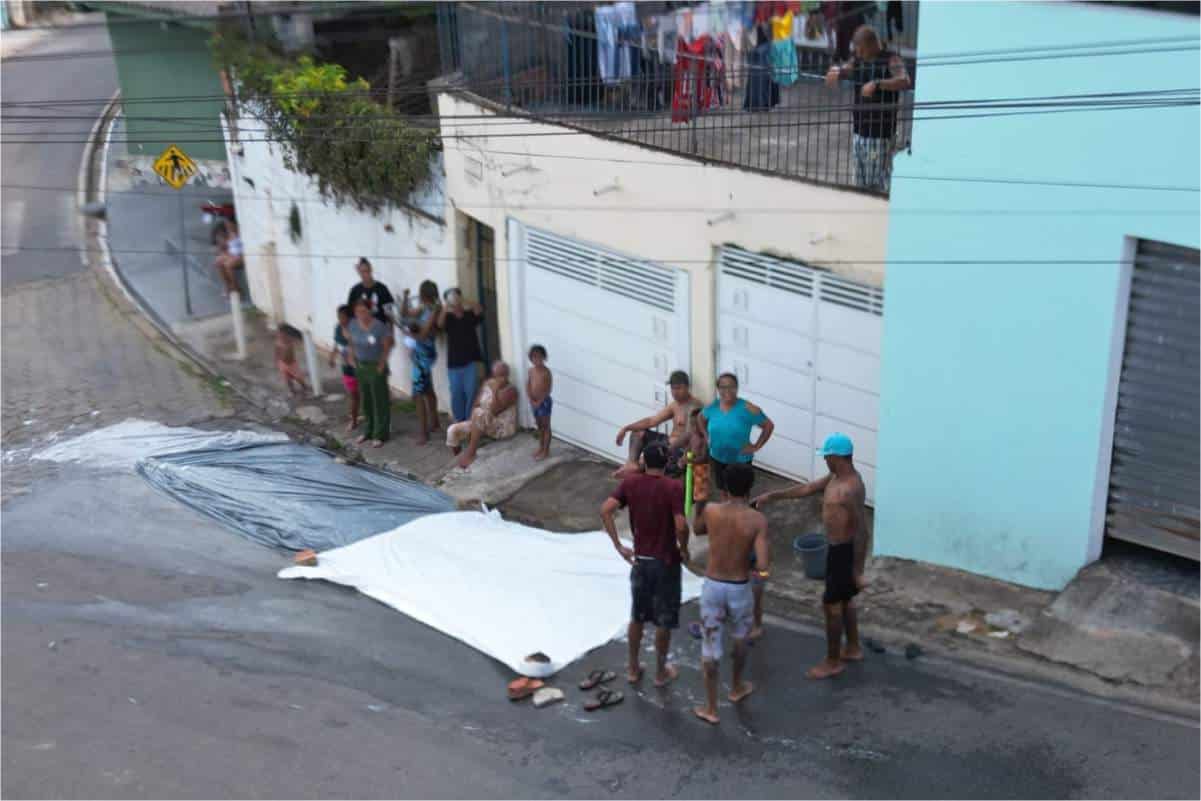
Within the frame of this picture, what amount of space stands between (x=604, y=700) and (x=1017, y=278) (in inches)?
142

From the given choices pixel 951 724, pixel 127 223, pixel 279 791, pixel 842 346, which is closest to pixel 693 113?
pixel 842 346

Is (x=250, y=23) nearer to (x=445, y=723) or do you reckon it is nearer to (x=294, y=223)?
(x=294, y=223)

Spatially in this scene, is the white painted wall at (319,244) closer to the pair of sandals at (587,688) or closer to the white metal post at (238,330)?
the white metal post at (238,330)

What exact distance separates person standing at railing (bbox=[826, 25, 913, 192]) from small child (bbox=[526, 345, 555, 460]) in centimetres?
373

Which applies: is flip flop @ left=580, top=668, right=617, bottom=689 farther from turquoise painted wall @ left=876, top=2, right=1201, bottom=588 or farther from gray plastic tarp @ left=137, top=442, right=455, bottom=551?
gray plastic tarp @ left=137, top=442, right=455, bottom=551

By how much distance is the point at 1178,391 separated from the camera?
7922mm

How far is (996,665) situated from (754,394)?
3699 mm

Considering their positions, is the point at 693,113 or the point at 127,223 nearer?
the point at 693,113

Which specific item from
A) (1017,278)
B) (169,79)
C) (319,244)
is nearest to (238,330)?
(319,244)

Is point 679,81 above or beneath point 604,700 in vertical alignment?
above

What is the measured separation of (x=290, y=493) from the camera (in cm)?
1185

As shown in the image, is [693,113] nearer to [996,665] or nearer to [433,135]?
[433,135]

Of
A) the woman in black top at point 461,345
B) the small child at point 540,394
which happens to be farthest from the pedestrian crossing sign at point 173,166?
the small child at point 540,394

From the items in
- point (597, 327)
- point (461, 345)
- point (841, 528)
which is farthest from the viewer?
point (461, 345)
